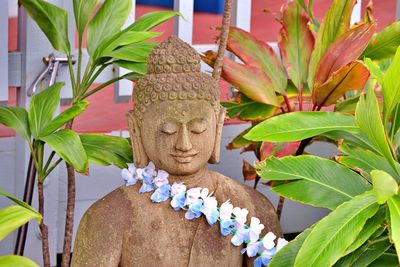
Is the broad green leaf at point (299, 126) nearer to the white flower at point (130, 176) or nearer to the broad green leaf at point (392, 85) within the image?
the broad green leaf at point (392, 85)

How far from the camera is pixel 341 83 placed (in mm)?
3275

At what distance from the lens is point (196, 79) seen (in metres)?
2.79

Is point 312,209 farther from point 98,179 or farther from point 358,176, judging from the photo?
point 358,176

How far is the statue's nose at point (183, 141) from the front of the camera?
9.02 feet

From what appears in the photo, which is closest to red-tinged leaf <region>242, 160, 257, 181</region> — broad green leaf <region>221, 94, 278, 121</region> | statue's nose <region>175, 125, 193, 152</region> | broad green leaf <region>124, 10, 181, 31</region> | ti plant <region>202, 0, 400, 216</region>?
ti plant <region>202, 0, 400, 216</region>

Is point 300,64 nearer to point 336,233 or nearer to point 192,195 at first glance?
point 192,195

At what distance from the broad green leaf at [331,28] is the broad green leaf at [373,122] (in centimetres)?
88

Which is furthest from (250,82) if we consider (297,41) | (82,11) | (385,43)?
(82,11)

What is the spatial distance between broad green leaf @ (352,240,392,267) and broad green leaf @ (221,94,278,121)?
962 mm

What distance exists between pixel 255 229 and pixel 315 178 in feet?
0.75

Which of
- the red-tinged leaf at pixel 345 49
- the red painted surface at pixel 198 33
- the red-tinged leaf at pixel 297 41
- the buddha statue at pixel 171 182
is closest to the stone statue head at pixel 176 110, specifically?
the buddha statue at pixel 171 182

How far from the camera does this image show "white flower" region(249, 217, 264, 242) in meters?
2.80

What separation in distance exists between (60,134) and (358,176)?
3.06 feet

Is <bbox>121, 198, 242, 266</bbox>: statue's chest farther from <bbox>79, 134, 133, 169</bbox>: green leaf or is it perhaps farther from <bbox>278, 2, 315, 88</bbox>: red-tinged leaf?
<bbox>278, 2, 315, 88</bbox>: red-tinged leaf
